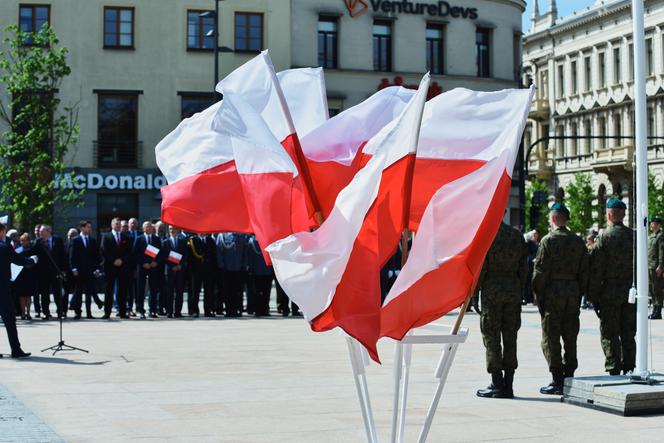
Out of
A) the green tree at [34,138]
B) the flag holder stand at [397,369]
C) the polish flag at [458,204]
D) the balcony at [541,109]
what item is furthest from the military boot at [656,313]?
the balcony at [541,109]

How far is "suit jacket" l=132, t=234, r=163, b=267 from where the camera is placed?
78.1 ft

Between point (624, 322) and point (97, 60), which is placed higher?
point (97, 60)

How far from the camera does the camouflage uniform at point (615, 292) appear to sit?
1235cm

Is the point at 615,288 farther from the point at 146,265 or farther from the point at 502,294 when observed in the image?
the point at 146,265

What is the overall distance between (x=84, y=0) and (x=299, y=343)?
87.3 ft

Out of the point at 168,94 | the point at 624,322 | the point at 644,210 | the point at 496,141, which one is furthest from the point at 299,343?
the point at 168,94

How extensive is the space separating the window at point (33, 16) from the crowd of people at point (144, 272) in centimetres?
1794

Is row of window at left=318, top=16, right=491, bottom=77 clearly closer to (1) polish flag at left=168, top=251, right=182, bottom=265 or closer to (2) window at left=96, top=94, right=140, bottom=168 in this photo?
(2) window at left=96, top=94, right=140, bottom=168

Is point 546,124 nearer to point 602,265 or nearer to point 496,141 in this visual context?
point 602,265

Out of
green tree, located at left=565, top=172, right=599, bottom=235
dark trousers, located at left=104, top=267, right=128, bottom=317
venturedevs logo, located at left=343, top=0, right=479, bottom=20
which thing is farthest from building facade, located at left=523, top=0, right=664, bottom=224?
dark trousers, located at left=104, top=267, right=128, bottom=317

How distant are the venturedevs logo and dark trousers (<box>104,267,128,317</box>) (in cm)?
2409

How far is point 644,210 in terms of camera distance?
424 inches

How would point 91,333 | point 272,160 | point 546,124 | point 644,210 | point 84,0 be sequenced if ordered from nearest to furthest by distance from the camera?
point 272,160
point 644,210
point 91,333
point 84,0
point 546,124

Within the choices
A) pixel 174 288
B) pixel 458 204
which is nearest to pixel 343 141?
pixel 458 204
